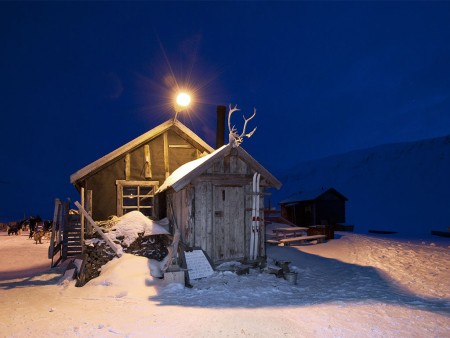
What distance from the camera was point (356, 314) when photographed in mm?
6789

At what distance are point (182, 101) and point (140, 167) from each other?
12.5ft

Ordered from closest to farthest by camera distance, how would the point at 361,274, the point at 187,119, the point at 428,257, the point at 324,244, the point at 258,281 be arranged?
the point at 258,281
the point at 361,274
the point at 428,257
the point at 187,119
the point at 324,244

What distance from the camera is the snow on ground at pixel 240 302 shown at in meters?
5.88

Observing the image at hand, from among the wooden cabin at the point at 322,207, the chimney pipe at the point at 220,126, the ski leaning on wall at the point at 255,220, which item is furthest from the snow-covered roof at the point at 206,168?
the wooden cabin at the point at 322,207

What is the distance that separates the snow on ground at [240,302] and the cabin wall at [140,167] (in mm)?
3414

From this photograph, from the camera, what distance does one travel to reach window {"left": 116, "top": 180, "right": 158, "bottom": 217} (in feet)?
48.9

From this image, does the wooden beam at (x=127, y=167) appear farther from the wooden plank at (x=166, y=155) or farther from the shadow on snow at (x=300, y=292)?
the shadow on snow at (x=300, y=292)

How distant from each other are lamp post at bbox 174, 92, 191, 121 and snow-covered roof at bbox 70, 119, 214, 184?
0.63 m

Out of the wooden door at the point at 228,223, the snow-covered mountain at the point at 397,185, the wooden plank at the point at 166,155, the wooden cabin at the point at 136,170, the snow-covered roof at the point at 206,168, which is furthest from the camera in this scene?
the snow-covered mountain at the point at 397,185

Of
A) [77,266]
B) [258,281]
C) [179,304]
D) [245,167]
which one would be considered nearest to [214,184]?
[245,167]

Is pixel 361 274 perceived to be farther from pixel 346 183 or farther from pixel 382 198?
pixel 346 183

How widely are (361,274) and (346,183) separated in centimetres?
7080

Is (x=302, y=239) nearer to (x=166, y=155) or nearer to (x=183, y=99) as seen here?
(x=166, y=155)

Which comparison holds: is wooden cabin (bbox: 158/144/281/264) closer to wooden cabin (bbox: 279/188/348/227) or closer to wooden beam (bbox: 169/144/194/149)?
wooden beam (bbox: 169/144/194/149)
